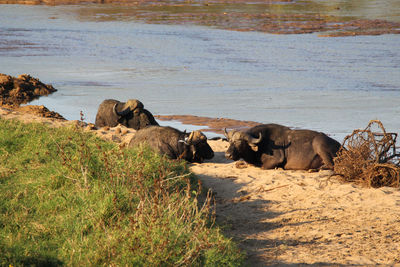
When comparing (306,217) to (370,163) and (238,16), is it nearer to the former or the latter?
(370,163)

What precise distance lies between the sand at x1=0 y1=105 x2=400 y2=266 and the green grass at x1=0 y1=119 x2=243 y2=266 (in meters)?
0.55

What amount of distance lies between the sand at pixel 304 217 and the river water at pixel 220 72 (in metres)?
3.81

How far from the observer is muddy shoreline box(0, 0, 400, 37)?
36.1 meters

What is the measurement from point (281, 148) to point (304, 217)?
129 inches

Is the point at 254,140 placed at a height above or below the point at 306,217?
above

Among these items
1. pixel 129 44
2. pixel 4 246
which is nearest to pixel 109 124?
pixel 4 246

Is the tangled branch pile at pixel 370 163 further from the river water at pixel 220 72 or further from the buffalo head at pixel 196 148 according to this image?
the river water at pixel 220 72

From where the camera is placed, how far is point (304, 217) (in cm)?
751

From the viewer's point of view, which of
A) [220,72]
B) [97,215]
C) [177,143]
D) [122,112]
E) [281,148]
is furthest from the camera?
[220,72]

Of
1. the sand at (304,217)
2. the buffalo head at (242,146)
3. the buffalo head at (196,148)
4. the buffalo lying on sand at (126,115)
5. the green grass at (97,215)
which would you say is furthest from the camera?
the buffalo lying on sand at (126,115)

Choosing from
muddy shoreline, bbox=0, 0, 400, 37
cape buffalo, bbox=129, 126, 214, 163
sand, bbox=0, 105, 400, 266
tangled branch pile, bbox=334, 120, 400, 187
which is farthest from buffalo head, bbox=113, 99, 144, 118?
muddy shoreline, bbox=0, 0, 400, 37

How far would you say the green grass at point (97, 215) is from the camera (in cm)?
546

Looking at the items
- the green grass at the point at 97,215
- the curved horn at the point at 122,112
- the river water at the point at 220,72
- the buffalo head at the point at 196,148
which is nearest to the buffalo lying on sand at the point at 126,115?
the curved horn at the point at 122,112

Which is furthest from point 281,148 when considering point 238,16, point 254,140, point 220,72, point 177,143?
point 238,16
